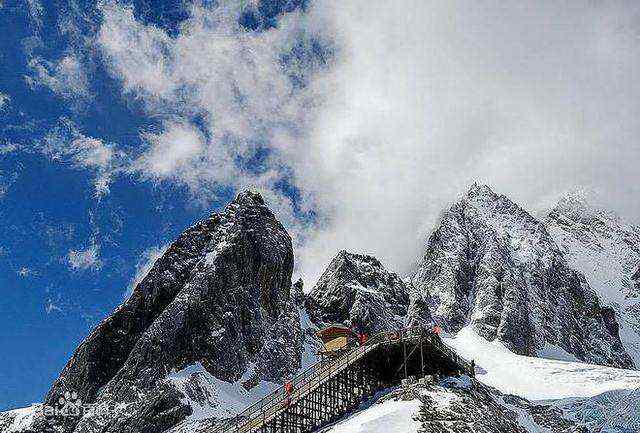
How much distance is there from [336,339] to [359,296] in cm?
7398

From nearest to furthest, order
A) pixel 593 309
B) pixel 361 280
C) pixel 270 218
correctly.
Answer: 1. pixel 270 218
2. pixel 361 280
3. pixel 593 309

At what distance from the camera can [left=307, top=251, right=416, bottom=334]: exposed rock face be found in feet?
447

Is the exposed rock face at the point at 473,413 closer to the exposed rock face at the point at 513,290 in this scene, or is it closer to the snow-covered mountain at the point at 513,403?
the snow-covered mountain at the point at 513,403

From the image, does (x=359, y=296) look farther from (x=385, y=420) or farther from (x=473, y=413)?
(x=385, y=420)

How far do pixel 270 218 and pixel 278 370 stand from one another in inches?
1181

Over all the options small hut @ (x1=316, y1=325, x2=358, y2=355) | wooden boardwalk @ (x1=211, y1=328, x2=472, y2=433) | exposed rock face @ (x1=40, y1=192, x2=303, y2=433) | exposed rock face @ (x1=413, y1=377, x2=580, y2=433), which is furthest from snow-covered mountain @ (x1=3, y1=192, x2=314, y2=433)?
exposed rock face @ (x1=413, y1=377, x2=580, y2=433)

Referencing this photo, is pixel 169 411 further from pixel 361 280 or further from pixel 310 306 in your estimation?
pixel 361 280

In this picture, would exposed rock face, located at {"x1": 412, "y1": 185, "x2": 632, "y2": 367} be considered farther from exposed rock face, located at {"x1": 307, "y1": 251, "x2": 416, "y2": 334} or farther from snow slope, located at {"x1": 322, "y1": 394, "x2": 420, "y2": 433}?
snow slope, located at {"x1": 322, "y1": 394, "x2": 420, "y2": 433}

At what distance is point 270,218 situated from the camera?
11500cm

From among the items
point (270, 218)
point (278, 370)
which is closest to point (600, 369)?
point (278, 370)

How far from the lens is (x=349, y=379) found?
170 feet

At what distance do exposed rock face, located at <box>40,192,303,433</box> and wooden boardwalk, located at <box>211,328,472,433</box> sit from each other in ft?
94.7

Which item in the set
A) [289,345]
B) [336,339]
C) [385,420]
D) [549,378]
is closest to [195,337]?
[289,345]

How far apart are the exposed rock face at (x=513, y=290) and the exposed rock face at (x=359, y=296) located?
13.4m
